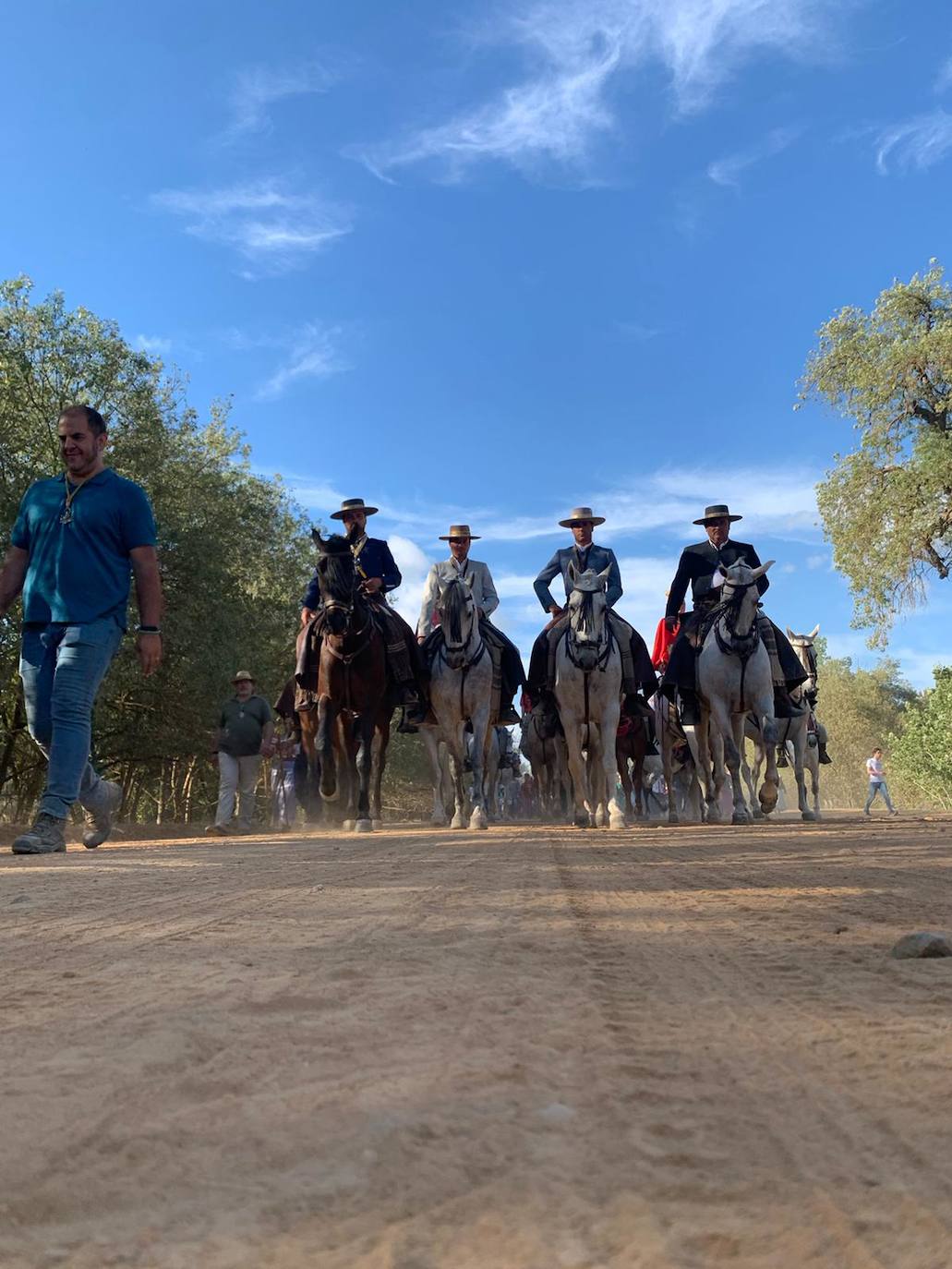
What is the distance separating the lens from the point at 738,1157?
3.94ft

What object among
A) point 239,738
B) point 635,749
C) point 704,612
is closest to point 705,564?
point 704,612

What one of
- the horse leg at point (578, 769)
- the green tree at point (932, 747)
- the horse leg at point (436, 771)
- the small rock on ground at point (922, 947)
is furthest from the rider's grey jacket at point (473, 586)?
the green tree at point (932, 747)

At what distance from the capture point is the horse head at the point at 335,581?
11297mm

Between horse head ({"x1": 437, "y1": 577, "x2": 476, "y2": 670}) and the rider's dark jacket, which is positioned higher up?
the rider's dark jacket

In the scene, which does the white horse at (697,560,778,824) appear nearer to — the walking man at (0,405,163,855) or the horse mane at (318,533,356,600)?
the horse mane at (318,533,356,600)

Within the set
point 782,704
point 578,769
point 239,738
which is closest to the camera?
point 578,769

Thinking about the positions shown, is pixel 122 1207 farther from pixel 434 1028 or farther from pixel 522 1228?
pixel 434 1028

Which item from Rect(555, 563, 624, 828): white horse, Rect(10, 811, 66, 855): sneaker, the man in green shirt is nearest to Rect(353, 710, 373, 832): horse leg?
Rect(555, 563, 624, 828): white horse

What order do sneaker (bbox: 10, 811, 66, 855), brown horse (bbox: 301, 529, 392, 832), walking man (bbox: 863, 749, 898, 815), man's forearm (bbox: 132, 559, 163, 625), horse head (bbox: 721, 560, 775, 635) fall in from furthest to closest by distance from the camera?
1. walking man (bbox: 863, 749, 898, 815)
2. horse head (bbox: 721, 560, 775, 635)
3. brown horse (bbox: 301, 529, 392, 832)
4. man's forearm (bbox: 132, 559, 163, 625)
5. sneaker (bbox: 10, 811, 66, 855)

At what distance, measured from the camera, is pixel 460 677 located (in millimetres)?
12672

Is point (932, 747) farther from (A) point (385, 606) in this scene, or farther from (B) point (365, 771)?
(B) point (365, 771)

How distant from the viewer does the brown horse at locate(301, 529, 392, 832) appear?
1134 centimetres

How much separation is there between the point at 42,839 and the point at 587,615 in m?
6.04

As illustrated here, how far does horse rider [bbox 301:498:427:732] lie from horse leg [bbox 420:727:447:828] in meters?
0.93
